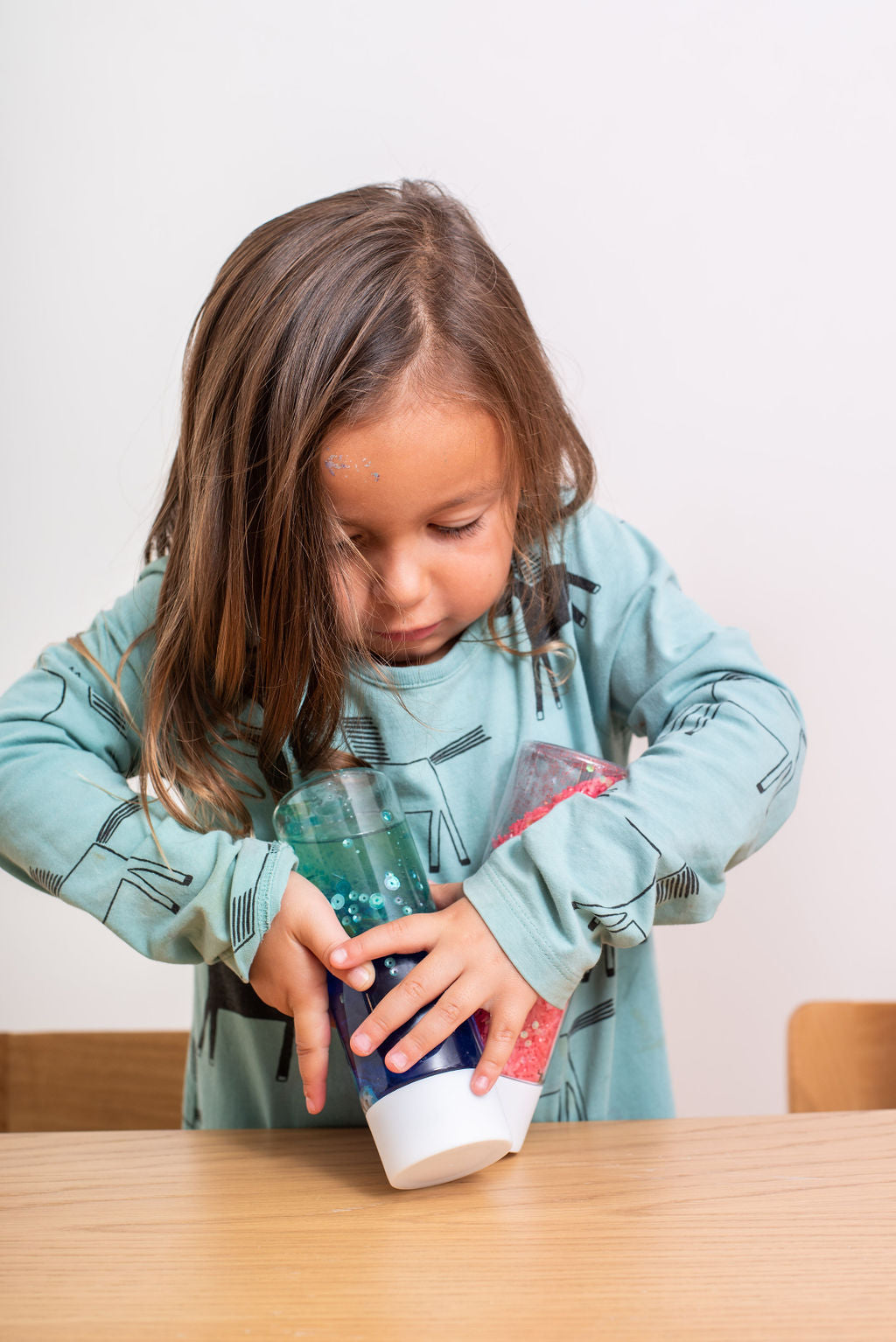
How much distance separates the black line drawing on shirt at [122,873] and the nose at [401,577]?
17cm

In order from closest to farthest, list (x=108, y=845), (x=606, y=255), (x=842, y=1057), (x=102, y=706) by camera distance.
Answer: (x=108, y=845) < (x=102, y=706) < (x=842, y=1057) < (x=606, y=255)

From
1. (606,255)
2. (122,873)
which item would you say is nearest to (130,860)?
(122,873)

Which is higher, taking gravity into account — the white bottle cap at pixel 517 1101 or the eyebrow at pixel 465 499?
the eyebrow at pixel 465 499

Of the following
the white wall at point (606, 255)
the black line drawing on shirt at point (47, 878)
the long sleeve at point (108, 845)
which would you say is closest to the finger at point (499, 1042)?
→ the long sleeve at point (108, 845)

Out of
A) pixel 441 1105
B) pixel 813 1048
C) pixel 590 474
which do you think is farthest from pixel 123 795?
pixel 813 1048

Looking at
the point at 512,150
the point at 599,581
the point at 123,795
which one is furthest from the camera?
the point at 512,150

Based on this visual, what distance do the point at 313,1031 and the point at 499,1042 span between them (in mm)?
87

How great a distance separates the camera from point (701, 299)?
881 mm

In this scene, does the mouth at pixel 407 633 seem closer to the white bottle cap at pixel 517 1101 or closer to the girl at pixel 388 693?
Result: the girl at pixel 388 693

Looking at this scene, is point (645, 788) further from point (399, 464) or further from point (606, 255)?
point (606, 255)

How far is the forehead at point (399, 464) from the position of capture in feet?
1.75

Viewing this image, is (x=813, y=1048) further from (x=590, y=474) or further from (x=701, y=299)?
(x=701, y=299)

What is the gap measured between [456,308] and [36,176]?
1.72ft

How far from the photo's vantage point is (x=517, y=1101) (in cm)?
50
